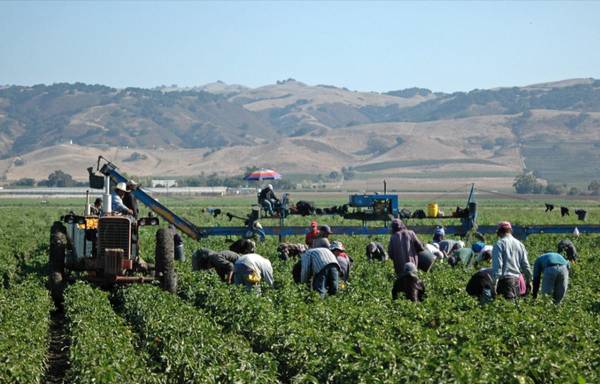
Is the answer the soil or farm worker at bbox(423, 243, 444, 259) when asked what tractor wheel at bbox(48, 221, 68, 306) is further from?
farm worker at bbox(423, 243, 444, 259)

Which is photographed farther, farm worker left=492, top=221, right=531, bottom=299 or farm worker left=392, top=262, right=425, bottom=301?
farm worker left=392, top=262, right=425, bottom=301

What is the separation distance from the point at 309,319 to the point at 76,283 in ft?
25.0

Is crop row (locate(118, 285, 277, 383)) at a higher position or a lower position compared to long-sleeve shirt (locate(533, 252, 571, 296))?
lower

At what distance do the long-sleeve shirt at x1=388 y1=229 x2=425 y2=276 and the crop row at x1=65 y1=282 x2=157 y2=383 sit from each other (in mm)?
4803

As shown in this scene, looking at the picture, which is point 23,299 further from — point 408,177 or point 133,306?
point 408,177

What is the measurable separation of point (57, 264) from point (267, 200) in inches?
441

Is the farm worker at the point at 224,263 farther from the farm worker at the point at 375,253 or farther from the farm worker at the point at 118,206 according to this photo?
the farm worker at the point at 375,253

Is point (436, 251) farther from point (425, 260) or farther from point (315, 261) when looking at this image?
point (315, 261)

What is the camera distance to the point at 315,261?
17797mm

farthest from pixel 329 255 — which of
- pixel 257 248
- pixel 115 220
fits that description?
pixel 257 248

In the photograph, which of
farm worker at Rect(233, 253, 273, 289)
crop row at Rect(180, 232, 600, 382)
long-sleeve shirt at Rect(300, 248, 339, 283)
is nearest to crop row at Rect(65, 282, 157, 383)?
crop row at Rect(180, 232, 600, 382)

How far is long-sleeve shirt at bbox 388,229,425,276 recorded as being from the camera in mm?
18625

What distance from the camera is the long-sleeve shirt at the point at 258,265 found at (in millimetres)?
18109

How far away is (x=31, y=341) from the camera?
14203mm
